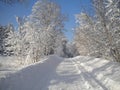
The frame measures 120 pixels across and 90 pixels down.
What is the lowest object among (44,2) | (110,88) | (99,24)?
(110,88)

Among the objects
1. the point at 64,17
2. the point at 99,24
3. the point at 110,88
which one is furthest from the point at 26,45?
the point at 64,17

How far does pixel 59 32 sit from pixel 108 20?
2439 cm

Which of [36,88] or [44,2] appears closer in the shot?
[36,88]

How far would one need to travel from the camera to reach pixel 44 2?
1748 inches

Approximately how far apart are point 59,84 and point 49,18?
112ft

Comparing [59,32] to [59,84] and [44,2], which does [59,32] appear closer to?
[44,2]

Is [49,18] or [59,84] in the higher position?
[49,18]

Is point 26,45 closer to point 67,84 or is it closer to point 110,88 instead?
point 67,84

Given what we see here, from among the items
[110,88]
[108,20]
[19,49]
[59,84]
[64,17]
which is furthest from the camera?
[64,17]

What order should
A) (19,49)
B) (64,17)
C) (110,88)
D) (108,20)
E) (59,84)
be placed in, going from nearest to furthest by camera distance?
(110,88)
(59,84)
(108,20)
(19,49)
(64,17)

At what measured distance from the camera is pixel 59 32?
4700 centimetres

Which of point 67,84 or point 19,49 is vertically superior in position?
point 19,49

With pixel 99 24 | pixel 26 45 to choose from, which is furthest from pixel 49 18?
pixel 99 24

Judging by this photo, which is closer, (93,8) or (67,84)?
(67,84)
